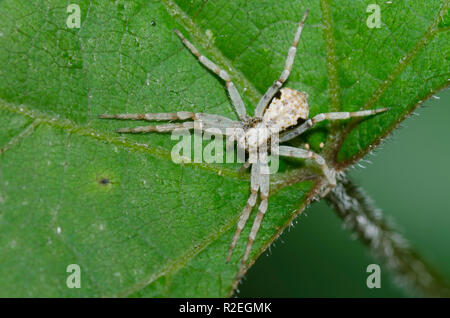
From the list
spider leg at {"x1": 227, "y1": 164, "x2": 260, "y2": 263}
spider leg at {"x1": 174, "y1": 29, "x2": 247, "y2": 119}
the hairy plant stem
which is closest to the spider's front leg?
spider leg at {"x1": 174, "y1": 29, "x2": 247, "y2": 119}

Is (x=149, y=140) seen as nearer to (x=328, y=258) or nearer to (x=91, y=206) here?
(x=91, y=206)

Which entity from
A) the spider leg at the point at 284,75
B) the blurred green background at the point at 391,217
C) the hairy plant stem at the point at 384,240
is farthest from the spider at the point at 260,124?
the blurred green background at the point at 391,217

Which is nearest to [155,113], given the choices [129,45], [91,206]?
[129,45]

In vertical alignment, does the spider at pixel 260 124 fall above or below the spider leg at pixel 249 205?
above

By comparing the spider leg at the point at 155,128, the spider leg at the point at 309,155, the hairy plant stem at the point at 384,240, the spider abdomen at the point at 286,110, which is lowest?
the hairy plant stem at the point at 384,240

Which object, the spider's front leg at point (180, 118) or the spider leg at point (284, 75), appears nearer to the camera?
the spider's front leg at point (180, 118)

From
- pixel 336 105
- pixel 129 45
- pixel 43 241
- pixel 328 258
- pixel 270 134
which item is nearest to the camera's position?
pixel 43 241

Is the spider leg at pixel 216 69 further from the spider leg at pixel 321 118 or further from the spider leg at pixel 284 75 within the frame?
the spider leg at pixel 321 118

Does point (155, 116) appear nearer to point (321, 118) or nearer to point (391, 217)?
point (321, 118)
